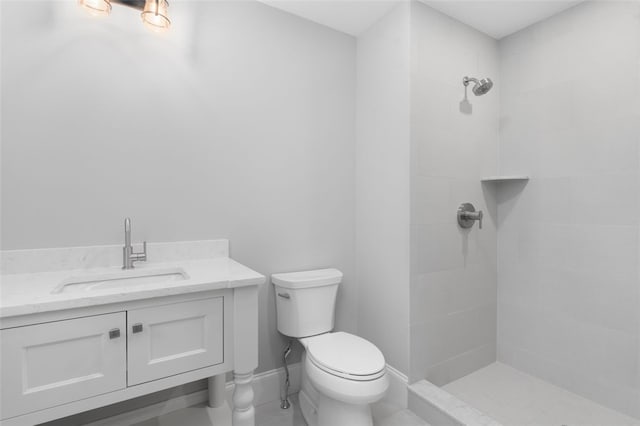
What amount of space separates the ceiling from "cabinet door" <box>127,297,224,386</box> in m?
1.75

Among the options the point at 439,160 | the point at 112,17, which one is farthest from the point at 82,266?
the point at 439,160

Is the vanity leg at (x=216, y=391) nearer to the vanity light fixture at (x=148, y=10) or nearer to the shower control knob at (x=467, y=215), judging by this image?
the shower control knob at (x=467, y=215)

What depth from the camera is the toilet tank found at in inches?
71.7

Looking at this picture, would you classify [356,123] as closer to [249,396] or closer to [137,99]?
[137,99]

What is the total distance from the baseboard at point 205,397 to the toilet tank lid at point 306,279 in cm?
58

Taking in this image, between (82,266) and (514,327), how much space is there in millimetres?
2558

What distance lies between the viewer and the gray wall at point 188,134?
1.39 meters

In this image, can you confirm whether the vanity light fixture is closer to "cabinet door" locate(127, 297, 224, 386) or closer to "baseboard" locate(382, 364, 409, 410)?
"cabinet door" locate(127, 297, 224, 386)

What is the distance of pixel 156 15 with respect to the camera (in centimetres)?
150

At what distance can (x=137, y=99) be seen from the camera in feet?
5.16

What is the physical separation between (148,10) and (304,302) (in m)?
1.63

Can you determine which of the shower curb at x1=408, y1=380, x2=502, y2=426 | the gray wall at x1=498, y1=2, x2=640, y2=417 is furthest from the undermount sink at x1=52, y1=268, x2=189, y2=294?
the gray wall at x1=498, y1=2, x2=640, y2=417

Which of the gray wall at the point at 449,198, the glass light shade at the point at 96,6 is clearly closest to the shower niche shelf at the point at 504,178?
the gray wall at the point at 449,198

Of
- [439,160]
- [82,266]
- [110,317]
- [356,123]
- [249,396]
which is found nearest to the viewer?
[110,317]
